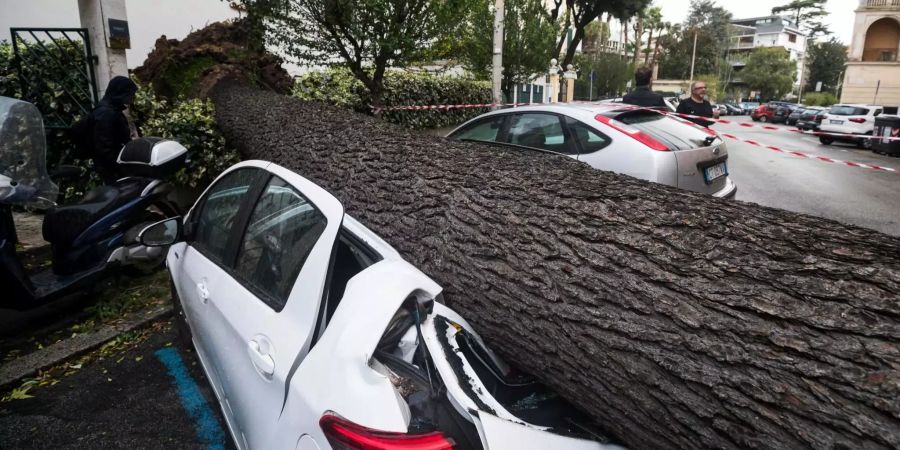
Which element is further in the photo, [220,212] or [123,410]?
[123,410]

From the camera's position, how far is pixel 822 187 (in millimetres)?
9273

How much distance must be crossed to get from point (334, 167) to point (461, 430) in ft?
7.73

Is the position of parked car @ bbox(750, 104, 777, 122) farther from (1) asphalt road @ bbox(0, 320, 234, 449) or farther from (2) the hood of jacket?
(1) asphalt road @ bbox(0, 320, 234, 449)

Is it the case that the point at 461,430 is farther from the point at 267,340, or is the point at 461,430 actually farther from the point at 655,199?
the point at 655,199

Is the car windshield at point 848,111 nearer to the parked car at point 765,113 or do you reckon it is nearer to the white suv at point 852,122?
the white suv at point 852,122

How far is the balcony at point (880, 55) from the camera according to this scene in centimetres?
3944

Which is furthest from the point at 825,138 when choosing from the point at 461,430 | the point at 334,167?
the point at 461,430

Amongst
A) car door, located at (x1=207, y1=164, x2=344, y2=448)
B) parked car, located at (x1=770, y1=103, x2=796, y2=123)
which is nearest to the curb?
car door, located at (x1=207, y1=164, x2=344, y2=448)

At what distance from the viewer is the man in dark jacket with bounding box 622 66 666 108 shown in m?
7.29

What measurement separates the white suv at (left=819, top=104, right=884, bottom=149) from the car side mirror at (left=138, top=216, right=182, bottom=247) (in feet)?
62.5

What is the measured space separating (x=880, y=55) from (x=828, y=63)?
38703 mm

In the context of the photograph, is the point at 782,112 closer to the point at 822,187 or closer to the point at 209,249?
the point at 822,187

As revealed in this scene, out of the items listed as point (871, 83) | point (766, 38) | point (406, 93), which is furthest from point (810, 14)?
point (406, 93)

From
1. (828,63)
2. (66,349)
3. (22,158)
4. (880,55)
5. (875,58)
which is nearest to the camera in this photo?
(22,158)
